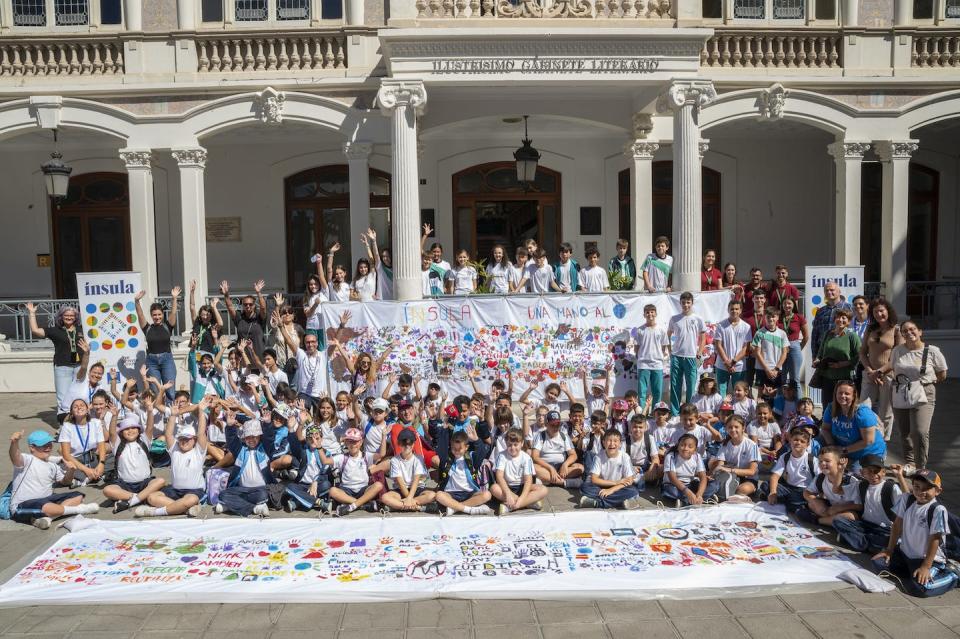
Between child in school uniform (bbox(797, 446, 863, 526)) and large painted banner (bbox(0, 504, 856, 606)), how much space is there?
0.74 feet

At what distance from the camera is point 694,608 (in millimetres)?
6148

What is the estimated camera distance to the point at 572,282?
12.5m

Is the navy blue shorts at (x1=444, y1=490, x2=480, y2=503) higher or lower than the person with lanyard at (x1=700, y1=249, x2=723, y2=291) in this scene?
lower

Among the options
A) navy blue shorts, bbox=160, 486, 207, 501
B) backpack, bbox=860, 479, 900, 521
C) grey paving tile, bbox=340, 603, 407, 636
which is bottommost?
grey paving tile, bbox=340, 603, 407, 636

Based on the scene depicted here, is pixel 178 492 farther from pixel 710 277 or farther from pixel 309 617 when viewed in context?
pixel 710 277

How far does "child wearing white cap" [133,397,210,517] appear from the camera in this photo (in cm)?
832

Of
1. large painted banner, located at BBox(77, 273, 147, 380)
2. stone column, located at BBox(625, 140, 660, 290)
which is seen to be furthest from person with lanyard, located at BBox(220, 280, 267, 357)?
stone column, located at BBox(625, 140, 660, 290)

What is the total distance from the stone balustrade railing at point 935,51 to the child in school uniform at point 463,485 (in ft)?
37.1

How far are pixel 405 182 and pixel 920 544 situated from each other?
28.2ft

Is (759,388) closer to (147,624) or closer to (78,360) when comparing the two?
(147,624)

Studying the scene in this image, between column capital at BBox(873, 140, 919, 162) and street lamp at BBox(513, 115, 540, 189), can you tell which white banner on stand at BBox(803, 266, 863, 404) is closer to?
column capital at BBox(873, 140, 919, 162)

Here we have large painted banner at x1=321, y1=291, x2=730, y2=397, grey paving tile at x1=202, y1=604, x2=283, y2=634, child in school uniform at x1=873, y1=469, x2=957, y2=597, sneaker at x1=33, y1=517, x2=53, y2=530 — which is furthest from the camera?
large painted banner at x1=321, y1=291, x2=730, y2=397

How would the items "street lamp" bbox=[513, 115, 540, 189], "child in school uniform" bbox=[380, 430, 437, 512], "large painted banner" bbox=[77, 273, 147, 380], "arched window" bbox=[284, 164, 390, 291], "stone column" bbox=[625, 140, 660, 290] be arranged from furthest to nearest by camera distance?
1. "arched window" bbox=[284, 164, 390, 291]
2. "stone column" bbox=[625, 140, 660, 290]
3. "street lamp" bbox=[513, 115, 540, 189]
4. "large painted banner" bbox=[77, 273, 147, 380]
5. "child in school uniform" bbox=[380, 430, 437, 512]

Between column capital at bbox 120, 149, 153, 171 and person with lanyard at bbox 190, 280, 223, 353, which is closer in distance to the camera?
person with lanyard at bbox 190, 280, 223, 353
